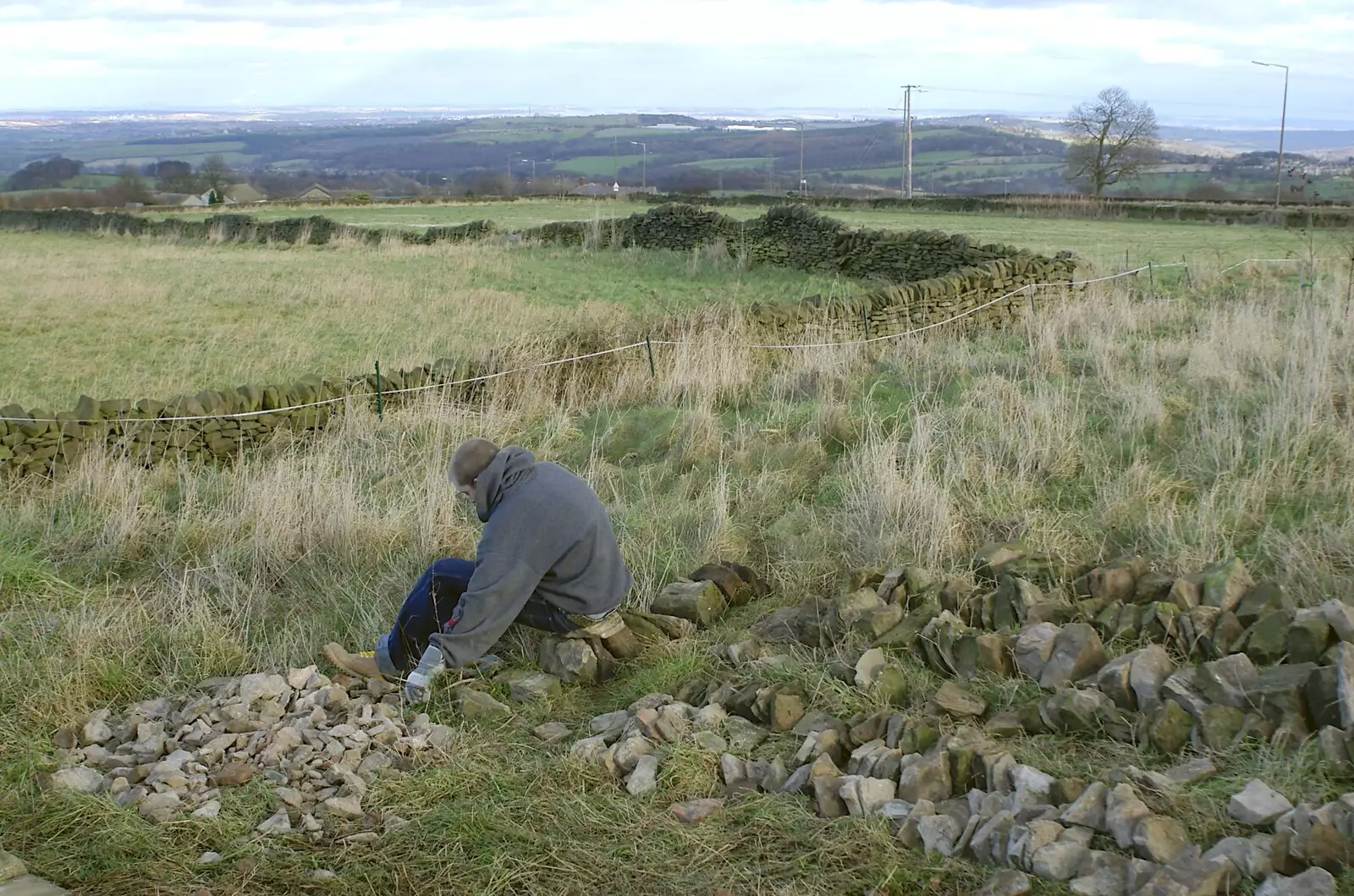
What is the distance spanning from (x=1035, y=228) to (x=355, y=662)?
32599 millimetres

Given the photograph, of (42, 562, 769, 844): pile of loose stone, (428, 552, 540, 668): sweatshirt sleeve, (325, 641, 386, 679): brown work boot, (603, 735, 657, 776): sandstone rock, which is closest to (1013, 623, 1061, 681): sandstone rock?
(603, 735, 657, 776): sandstone rock

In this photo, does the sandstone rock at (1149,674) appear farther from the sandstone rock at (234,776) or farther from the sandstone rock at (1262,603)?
the sandstone rock at (234,776)

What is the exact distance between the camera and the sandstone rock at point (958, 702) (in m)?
4.39

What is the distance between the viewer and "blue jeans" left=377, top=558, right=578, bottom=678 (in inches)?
206

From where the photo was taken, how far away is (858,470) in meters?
7.35

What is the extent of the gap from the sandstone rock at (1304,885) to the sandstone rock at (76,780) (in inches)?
158

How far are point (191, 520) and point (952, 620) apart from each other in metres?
5.21

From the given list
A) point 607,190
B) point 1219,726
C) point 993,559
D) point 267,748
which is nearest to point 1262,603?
point 1219,726

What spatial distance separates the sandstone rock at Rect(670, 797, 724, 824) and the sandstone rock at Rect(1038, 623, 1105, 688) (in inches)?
58.0

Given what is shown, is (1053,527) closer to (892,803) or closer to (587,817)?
(892,803)

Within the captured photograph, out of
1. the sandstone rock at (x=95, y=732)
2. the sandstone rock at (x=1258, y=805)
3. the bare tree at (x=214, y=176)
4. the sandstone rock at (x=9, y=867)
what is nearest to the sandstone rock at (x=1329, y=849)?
the sandstone rock at (x=1258, y=805)

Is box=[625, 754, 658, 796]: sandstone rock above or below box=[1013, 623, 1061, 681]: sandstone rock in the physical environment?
below

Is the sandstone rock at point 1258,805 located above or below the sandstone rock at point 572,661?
above

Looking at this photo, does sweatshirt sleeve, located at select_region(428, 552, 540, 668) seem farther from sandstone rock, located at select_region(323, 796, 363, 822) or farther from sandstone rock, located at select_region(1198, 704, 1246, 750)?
sandstone rock, located at select_region(1198, 704, 1246, 750)
